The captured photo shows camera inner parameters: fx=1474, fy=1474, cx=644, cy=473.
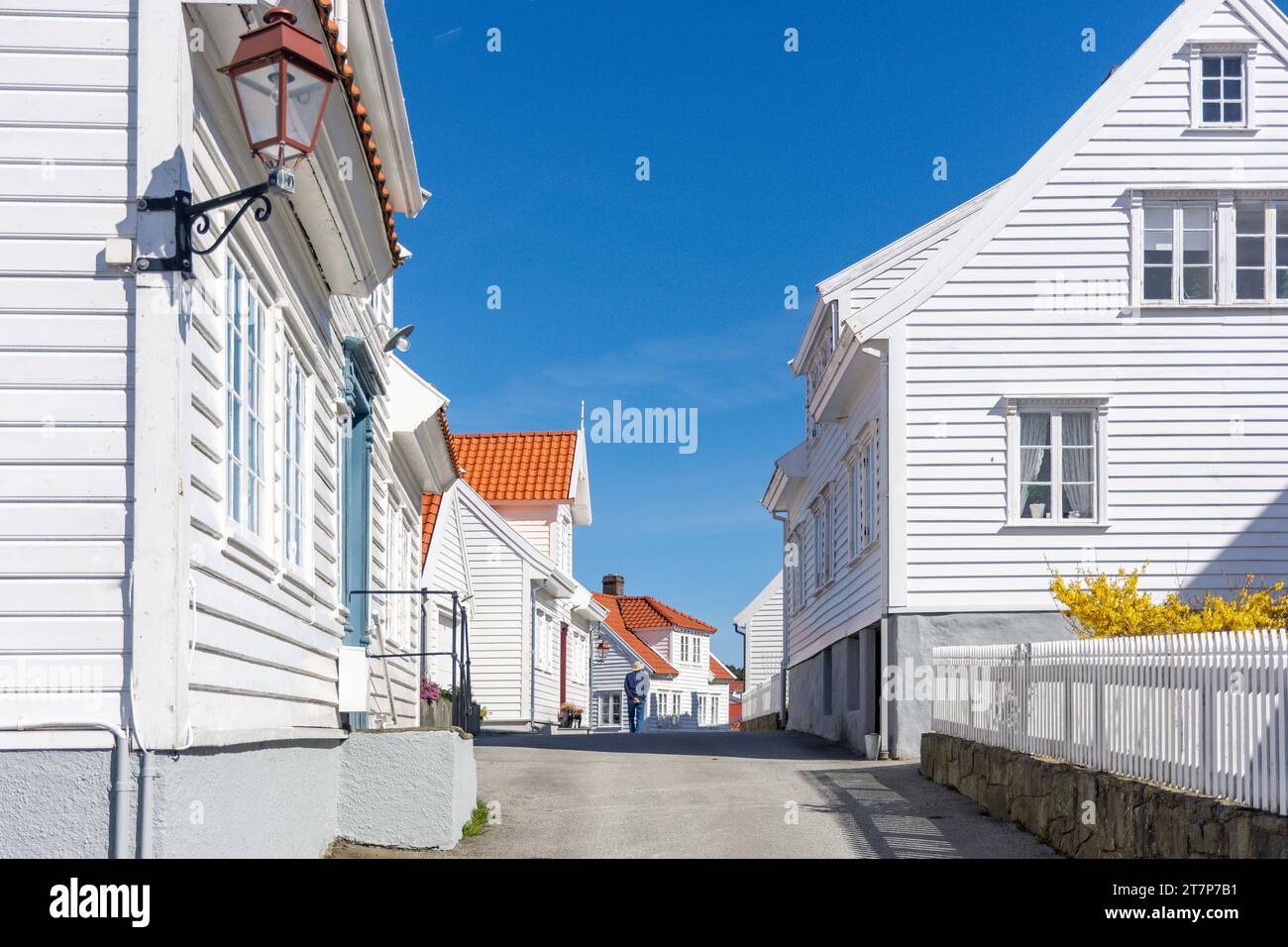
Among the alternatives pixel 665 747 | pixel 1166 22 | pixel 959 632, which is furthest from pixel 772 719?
pixel 1166 22

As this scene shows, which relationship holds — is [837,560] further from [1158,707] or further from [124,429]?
[124,429]

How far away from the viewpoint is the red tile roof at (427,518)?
69.8ft

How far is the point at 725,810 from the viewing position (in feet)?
Result: 39.5

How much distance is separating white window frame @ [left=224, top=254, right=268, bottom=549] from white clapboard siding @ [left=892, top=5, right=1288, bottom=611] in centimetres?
1042

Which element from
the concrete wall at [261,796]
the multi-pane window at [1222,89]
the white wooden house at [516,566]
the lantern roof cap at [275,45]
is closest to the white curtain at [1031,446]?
the multi-pane window at [1222,89]

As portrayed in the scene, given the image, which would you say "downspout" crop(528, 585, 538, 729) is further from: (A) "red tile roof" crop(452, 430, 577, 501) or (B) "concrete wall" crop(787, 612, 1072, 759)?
(B) "concrete wall" crop(787, 612, 1072, 759)

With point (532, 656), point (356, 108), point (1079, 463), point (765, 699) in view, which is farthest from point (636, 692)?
point (356, 108)

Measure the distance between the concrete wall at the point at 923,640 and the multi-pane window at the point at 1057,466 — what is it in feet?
4.05

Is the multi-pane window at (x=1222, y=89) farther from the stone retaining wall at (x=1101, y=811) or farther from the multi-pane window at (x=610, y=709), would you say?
the multi-pane window at (x=610, y=709)

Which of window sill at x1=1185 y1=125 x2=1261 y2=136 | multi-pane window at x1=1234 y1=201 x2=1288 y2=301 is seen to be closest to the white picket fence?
multi-pane window at x1=1234 y1=201 x2=1288 y2=301

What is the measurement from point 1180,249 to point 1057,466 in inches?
118

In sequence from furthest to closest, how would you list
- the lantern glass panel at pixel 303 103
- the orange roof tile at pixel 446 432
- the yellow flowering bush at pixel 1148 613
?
the orange roof tile at pixel 446 432
the yellow flowering bush at pixel 1148 613
the lantern glass panel at pixel 303 103

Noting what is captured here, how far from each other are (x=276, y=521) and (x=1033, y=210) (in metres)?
11.9
